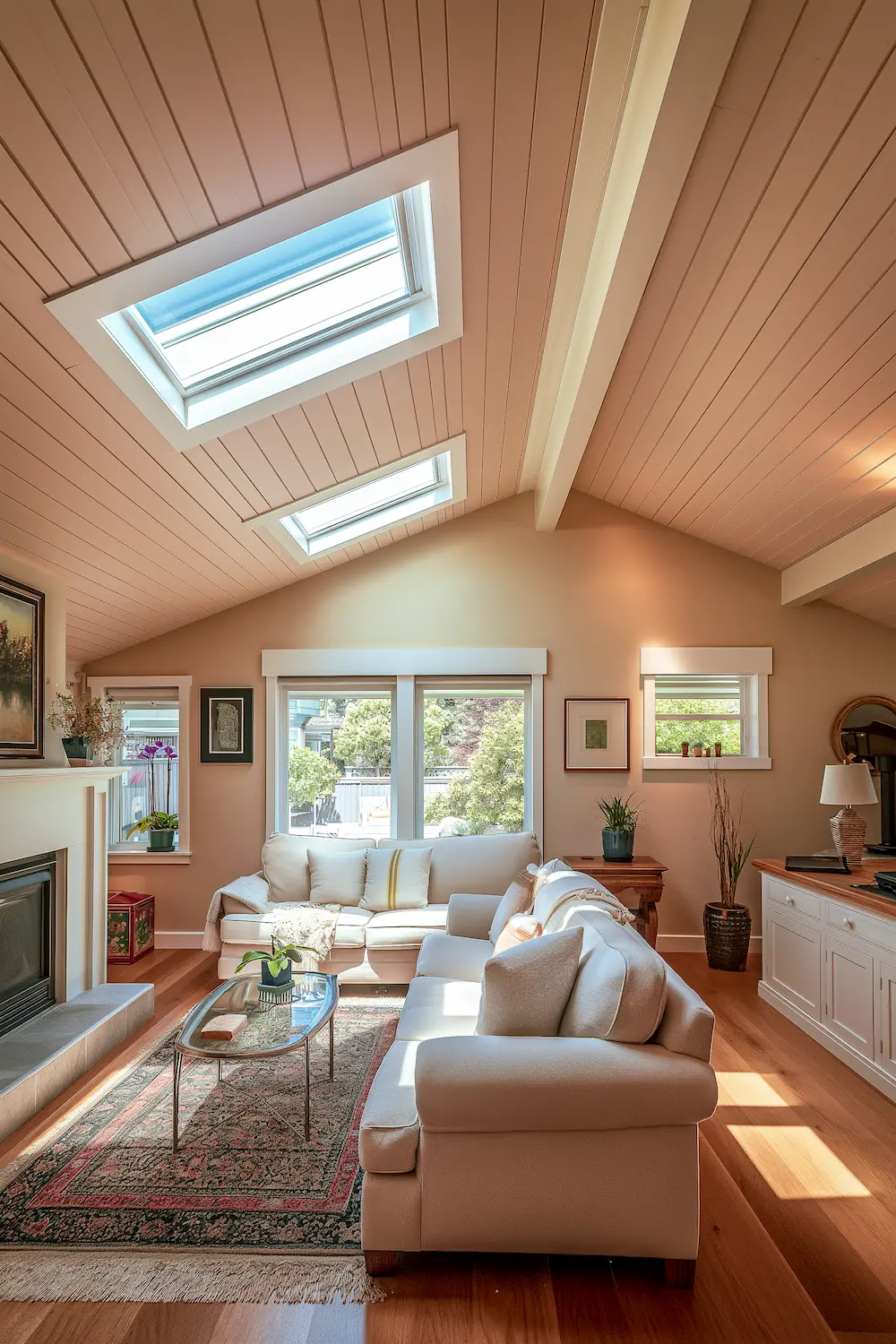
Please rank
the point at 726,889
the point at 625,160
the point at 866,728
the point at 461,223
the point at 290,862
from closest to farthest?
1. the point at 625,160
2. the point at 461,223
3. the point at 290,862
4. the point at 726,889
5. the point at 866,728

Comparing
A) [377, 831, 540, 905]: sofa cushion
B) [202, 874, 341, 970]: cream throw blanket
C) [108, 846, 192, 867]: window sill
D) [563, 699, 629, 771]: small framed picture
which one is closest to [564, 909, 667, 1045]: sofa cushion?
[202, 874, 341, 970]: cream throw blanket

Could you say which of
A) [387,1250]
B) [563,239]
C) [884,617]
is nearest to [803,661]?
[884,617]

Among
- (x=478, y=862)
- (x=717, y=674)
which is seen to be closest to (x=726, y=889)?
(x=717, y=674)

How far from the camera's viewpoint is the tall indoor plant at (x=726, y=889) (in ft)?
16.6

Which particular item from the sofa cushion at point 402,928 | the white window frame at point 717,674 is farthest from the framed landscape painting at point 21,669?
the white window frame at point 717,674

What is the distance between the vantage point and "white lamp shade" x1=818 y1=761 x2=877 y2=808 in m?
4.08

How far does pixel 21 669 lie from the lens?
12.3ft

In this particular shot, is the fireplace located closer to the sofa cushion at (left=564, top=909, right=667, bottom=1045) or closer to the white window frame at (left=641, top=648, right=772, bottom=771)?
the sofa cushion at (left=564, top=909, right=667, bottom=1045)

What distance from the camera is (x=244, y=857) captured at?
5613 mm

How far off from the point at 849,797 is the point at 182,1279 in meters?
3.45

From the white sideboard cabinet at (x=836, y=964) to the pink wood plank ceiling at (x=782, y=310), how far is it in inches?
74.3

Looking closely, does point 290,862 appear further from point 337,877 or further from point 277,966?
point 277,966

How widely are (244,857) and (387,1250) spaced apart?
145 inches

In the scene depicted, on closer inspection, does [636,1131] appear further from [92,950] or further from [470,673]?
[470,673]
